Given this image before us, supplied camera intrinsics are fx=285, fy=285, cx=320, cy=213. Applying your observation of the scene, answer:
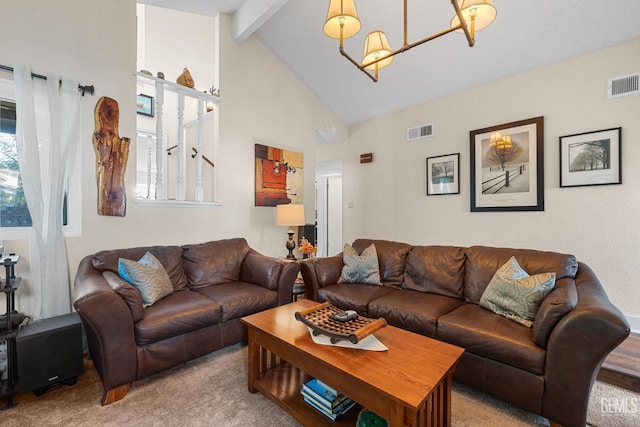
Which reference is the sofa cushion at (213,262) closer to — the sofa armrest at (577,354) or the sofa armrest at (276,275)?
the sofa armrest at (276,275)

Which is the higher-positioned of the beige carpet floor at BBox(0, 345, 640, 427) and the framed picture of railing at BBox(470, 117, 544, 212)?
the framed picture of railing at BBox(470, 117, 544, 212)

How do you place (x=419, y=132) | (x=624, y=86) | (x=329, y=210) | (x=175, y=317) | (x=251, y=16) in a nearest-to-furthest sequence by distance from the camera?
(x=175, y=317)
(x=624, y=86)
(x=251, y=16)
(x=419, y=132)
(x=329, y=210)

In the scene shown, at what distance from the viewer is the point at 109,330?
1699mm

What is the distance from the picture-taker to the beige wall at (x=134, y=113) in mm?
2314

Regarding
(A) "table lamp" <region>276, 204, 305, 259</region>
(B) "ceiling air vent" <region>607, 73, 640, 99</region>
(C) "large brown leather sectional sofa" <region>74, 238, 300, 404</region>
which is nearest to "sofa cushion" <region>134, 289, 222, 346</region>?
(C) "large brown leather sectional sofa" <region>74, 238, 300, 404</region>

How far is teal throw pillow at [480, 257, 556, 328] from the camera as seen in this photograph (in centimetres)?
180

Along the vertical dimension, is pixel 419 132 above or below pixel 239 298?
above

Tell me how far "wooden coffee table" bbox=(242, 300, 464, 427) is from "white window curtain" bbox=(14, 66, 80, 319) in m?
1.70

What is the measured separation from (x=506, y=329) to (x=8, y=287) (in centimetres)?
311

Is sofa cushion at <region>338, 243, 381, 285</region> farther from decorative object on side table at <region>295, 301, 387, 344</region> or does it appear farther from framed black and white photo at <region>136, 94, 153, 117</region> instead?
framed black and white photo at <region>136, 94, 153, 117</region>

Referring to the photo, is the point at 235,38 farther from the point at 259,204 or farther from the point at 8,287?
the point at 8,287

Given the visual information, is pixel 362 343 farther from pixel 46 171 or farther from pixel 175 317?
pixel 46 171

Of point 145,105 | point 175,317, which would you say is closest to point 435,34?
point 175,317

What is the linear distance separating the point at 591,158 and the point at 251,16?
3.93 m
